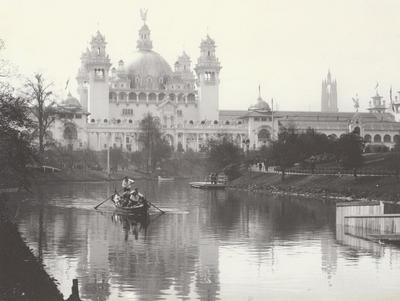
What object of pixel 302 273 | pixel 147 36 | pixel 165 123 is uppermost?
pixel 147 36

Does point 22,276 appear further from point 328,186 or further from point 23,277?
point 328,186

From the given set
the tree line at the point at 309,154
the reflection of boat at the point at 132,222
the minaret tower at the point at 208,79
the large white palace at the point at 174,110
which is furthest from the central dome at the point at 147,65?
the reflection of boat at the point at 132,222

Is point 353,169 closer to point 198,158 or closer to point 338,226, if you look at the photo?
point 338,226

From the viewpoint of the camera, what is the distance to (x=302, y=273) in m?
23.9

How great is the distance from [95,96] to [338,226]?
130221mm

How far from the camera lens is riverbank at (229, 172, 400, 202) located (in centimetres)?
5150

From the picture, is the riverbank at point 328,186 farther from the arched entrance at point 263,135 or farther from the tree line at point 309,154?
the arched entrance at point 263,135

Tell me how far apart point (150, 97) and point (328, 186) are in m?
114

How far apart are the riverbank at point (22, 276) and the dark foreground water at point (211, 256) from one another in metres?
0.50

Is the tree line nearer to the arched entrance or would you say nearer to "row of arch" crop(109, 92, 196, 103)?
the arched entrance

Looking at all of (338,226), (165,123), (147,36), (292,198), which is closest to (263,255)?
(338,226)

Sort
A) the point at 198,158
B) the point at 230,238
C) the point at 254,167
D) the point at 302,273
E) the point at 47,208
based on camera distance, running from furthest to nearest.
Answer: the point at 198,158, the point at 254,167, the point at 47,208, the point at 230,238, the point at 302,273

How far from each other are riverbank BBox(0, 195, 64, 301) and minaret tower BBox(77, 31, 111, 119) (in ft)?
442

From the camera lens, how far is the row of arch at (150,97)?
556 feet
